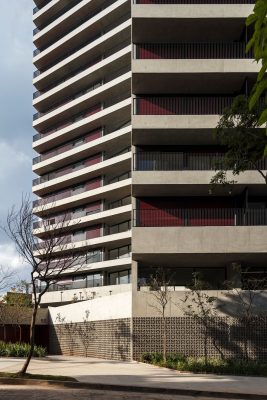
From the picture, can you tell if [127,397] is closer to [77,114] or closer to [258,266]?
[258,266]

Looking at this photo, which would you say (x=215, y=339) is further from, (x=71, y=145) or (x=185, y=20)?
(x=71, y=145)

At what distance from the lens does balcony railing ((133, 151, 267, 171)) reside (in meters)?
34.2

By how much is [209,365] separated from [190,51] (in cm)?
2110

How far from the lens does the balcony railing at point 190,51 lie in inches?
1433

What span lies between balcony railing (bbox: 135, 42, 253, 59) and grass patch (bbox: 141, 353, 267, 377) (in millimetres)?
19401

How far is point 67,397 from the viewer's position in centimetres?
1487

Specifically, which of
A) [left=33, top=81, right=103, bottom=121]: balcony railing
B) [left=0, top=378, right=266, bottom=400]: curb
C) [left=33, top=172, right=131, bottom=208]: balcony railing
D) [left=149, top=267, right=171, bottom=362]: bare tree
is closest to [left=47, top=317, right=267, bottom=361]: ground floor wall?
[left=149, top=267, right=171, bottom=362]: bare tree

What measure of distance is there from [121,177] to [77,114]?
10.4m

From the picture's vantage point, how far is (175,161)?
35312 mm

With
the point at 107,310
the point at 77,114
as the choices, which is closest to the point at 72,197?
the point at 77,114

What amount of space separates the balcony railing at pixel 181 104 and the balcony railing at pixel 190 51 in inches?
108

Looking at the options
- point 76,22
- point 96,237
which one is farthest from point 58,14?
point 96,237

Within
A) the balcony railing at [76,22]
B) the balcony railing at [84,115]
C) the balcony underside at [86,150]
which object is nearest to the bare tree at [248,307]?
the balcony underside at [86,150]

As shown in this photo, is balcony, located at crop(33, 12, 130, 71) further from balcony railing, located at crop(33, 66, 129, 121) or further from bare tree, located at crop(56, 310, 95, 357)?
bare tree, located at crop(56, 310, 95, 357)
